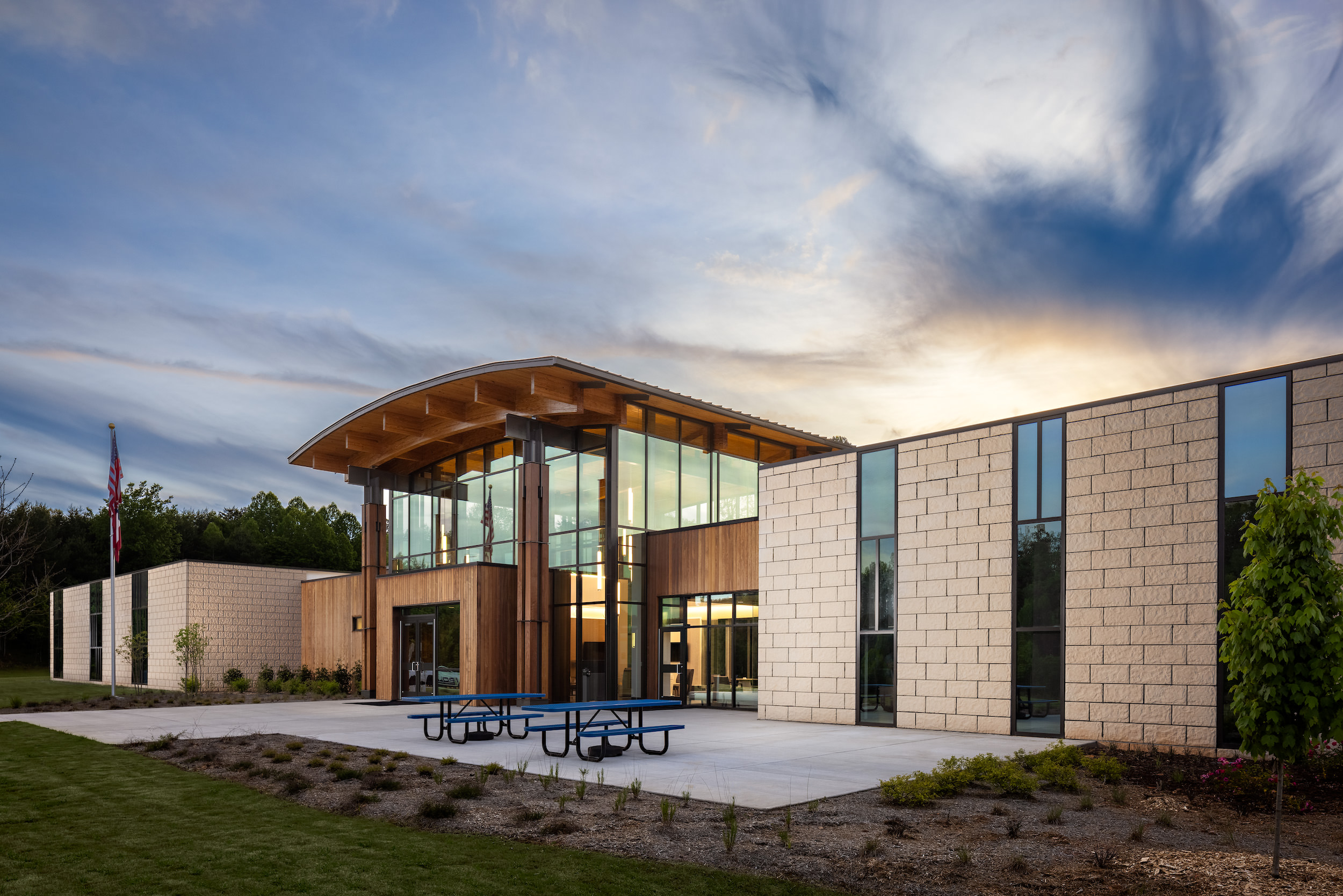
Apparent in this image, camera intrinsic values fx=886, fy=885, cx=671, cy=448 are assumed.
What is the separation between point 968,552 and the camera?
15.4 m

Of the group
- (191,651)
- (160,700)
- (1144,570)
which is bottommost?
(160,700)

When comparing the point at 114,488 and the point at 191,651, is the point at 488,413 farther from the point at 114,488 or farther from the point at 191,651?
the point at 191,651

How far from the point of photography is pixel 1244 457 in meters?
12.2

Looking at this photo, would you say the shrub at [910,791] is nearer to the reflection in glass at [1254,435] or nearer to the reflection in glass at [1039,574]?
the reflection in glass at [1039,574]

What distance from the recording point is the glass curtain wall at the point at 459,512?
24906mm

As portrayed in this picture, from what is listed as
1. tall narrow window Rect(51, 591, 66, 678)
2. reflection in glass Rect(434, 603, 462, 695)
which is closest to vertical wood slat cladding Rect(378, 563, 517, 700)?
reflection in glass Rect(434, 603, 462, 695)

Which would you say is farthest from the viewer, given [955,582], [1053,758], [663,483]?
[663,483]

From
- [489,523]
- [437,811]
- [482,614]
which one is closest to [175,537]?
[489,523]

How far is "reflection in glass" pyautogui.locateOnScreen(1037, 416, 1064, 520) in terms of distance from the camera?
46.8 ft

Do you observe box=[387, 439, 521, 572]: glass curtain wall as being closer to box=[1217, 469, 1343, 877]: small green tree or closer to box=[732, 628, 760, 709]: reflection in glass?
box=[732, 628, 760, 709]: reflection in glass

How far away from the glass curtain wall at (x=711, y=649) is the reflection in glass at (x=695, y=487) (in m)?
2.68

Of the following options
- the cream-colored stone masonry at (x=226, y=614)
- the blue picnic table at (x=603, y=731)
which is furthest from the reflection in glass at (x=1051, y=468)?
the cream-colored stone masonry at (x=226, y=614)

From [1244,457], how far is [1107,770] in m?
5.14

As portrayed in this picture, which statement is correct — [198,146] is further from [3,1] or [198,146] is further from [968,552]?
[968,552]
